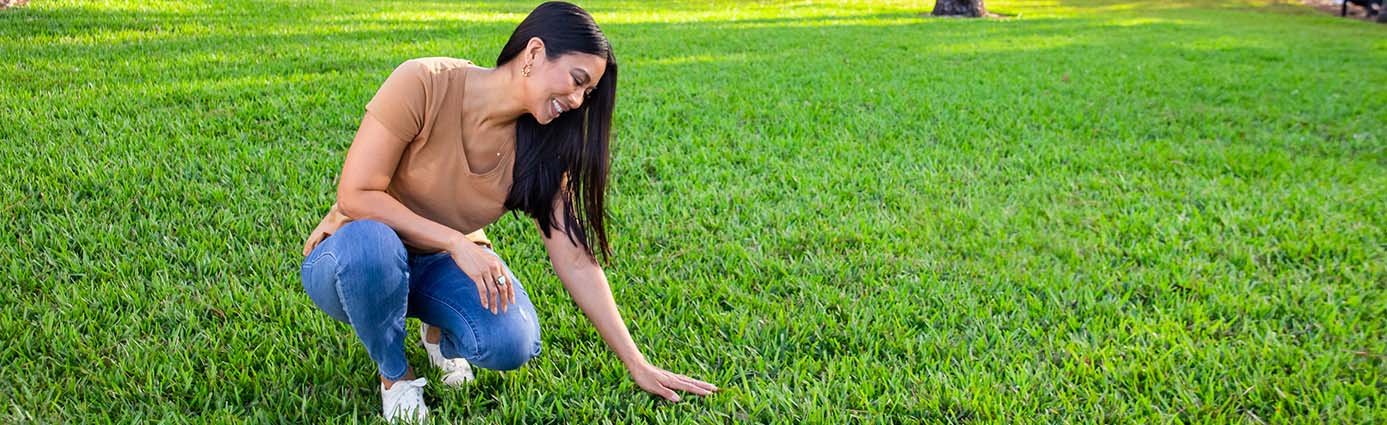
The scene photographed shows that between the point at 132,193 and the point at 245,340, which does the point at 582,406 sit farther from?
the point at 132,193

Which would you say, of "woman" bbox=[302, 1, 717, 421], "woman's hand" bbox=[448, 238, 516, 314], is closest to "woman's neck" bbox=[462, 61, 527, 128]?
"woman" bbox=[302, 1, 717, 421]

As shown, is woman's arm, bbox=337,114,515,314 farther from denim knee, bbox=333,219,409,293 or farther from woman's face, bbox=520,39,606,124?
woman's face, bbox=520,39,606,124

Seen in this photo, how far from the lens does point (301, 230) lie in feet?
11.3

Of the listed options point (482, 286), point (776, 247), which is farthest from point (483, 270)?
point (776, 247)

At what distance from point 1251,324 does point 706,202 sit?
201cm

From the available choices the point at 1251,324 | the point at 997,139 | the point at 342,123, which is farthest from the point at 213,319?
the point at 997,139

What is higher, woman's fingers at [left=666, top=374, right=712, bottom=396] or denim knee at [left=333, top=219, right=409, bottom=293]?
denim knee at [left=333, top=219, right=409, bottom=293]

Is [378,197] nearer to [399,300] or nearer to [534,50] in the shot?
[399,300]

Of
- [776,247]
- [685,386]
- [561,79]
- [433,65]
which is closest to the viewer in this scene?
[561,79]

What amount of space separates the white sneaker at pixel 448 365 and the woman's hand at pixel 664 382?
1.38ft

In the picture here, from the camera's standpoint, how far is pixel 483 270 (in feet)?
6.40

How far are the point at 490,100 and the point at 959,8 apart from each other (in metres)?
14.2

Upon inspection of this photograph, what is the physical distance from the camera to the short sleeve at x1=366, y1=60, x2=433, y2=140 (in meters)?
2.06

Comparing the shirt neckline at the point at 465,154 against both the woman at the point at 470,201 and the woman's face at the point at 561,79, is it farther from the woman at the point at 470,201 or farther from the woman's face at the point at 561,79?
the woman's face at the point at 561,79
